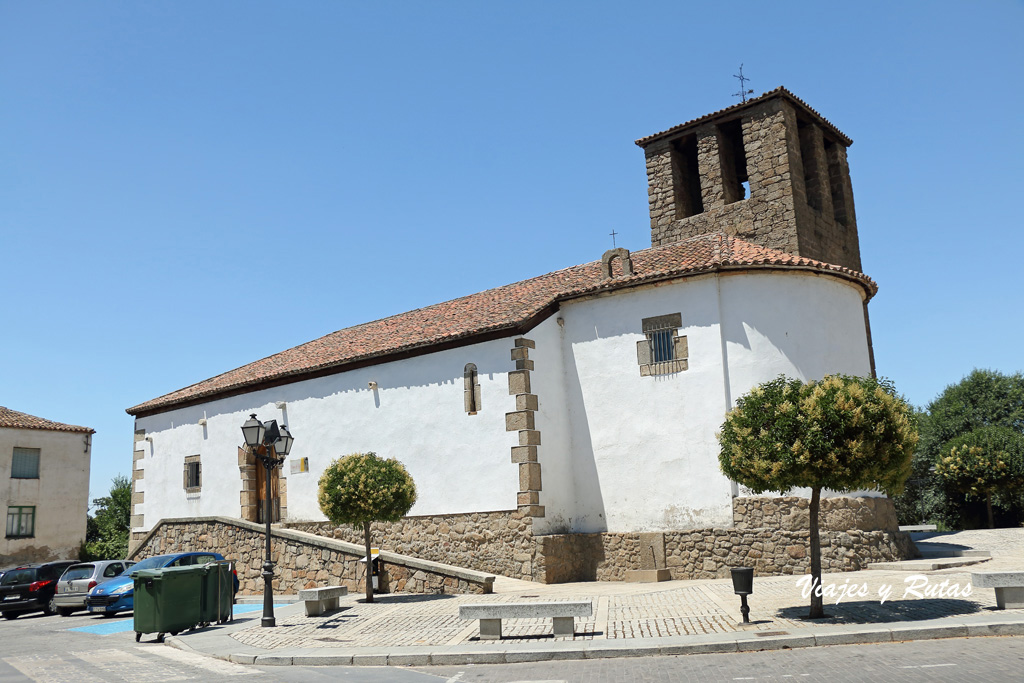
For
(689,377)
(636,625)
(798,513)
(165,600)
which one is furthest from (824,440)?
(165,600)

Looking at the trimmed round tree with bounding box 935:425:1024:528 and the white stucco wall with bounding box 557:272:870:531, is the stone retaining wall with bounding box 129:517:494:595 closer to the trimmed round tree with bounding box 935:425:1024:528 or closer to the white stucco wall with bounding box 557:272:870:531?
the white stucco wall with bounding box 557:272:870:531

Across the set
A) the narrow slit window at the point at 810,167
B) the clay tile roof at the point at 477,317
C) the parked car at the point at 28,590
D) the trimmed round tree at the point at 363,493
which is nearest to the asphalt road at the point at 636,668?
the trimmed round tree at the point at 363,493

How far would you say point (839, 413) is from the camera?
34.3 ft

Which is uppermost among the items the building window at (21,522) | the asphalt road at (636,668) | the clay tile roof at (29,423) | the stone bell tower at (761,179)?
the stone bell tower at (761,179)

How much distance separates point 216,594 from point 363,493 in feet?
10.3

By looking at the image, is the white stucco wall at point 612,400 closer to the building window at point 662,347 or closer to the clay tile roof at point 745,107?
the building window at point 662,347

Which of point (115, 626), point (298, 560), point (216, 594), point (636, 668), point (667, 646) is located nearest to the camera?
point (636, 668)

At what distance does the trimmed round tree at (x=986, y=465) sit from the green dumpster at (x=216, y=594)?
21.4m

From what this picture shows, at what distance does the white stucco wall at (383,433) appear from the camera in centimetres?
1864

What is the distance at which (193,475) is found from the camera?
2534 centimetres

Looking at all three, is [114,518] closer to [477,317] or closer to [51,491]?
[51,491]

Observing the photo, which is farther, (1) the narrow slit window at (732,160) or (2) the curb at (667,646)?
(1) the narrow slit window at (732,160)

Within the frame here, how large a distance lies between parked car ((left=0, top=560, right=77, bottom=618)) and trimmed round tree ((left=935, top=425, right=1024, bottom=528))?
82.9 feet

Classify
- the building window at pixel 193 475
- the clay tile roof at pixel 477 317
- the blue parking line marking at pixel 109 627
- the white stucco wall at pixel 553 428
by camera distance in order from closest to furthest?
the blue parking line marking at pixel 109 627, the clay tile roof at pixel 477 317, the white stucco wall at pixel 553 428, the building window at pixel 193 475
